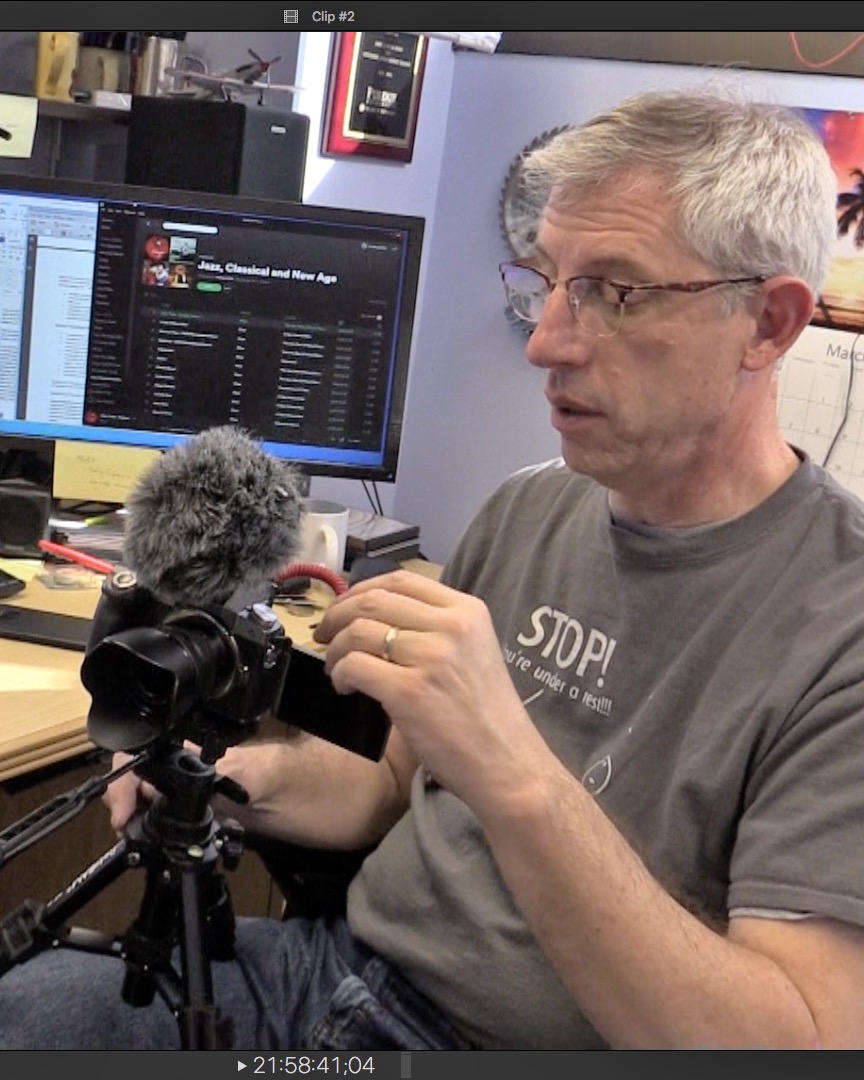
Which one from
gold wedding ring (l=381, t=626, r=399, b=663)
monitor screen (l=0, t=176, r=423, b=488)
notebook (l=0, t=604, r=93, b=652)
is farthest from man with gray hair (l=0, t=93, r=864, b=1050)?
monitor screen (l=0, t=176, r=423, b=488)

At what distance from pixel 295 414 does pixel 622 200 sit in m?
0.76

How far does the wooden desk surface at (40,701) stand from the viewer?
3.79ft

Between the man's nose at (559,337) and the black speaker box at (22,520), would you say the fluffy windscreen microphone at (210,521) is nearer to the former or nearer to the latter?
the man's nose at (559,337)

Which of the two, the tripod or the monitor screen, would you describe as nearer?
the tripod

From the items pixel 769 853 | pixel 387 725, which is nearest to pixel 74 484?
pixel 387 725

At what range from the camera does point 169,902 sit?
95 centimetres

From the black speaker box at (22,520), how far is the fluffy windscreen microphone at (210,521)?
0.74 meters

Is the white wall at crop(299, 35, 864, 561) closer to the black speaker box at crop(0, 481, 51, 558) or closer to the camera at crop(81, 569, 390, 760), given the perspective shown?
the black speaker box at crop(0, 481, 51, 558)

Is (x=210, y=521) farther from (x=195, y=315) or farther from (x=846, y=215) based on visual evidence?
(x=846, y=215)

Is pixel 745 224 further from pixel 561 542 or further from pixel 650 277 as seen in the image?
pixel 561 542

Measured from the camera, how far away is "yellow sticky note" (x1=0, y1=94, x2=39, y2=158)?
5.67ft

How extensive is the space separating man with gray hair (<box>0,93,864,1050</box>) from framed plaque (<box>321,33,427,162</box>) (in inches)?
37.2

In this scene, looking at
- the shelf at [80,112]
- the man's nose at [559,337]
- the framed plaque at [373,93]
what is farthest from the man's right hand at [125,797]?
the framed plaque at [373,93]

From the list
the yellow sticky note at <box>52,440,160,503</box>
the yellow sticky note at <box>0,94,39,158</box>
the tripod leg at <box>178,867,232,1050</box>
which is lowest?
the tripod leg at <box>178,867,232,1050</box>
